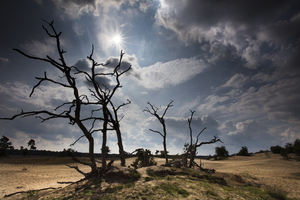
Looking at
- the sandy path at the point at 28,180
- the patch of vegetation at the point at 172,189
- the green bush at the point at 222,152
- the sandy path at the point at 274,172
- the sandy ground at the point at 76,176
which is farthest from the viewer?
the green bush at the point at 222,152

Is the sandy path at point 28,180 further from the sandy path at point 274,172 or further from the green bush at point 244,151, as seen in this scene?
the green bush at point 244,151

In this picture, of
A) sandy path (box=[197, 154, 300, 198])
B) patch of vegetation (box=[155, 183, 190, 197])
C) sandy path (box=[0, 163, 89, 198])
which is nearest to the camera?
patch of vegetation (box=[155, 183, 190, 197])

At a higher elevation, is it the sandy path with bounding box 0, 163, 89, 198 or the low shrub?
the low shrub

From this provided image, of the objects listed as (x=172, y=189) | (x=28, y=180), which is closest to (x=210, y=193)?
(x=172, y=189)

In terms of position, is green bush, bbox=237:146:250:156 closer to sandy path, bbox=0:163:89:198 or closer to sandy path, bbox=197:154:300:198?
sandy path, bbox=197:154:300:198

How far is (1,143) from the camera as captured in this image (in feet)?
181

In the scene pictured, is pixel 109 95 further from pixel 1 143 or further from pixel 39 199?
pixel 1 143

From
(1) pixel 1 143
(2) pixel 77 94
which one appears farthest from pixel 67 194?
(1) pixel 1 143

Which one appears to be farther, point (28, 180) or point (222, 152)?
point (222, 152)

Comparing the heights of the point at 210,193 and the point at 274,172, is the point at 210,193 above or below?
above

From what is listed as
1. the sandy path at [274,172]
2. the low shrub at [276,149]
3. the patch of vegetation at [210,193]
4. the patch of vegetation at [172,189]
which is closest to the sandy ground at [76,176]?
the sandy path at [274,172]

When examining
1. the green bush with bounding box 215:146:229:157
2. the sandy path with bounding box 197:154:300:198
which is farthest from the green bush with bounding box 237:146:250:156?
the sandy path with bounding box 197:154:300:198

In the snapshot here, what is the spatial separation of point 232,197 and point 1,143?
82.3 metres

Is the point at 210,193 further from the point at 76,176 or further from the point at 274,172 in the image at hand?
the point at 76,176
